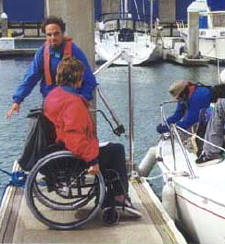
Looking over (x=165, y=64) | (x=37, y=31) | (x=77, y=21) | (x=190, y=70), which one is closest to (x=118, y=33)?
(x=165, y=64)

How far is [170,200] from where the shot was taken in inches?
339

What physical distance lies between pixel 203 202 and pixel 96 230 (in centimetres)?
113

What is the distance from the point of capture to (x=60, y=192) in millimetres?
7484

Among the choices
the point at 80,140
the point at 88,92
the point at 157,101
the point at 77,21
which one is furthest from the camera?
the point at 157,101

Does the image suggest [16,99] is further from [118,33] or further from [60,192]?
[118,33]

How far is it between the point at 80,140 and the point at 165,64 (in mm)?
37939

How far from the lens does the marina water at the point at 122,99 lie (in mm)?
18047

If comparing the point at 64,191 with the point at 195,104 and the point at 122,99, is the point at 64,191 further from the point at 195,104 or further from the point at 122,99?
the point at 122,99

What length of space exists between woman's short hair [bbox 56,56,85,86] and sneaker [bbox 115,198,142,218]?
1372 mm

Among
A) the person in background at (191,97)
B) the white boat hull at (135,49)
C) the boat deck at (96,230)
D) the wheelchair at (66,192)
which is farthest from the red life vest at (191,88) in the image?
the white boat hull at (135,49)

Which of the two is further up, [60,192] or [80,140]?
→ [80,140]

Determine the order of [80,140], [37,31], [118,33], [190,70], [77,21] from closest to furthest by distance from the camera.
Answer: [80,140], [77,21], [190,70], [118,33], [37,31]

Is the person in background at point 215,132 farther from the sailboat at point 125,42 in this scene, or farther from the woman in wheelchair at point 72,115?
the sailboat at point 125,42

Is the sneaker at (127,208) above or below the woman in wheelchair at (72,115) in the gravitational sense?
below
